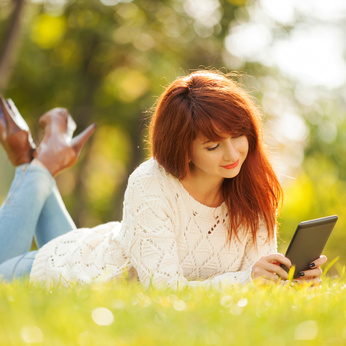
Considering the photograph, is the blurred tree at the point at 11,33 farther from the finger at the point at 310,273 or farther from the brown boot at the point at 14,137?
the finger at the point at 310,273

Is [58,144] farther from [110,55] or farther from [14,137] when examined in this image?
[110,55]

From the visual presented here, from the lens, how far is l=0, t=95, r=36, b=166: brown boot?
16.1 ft

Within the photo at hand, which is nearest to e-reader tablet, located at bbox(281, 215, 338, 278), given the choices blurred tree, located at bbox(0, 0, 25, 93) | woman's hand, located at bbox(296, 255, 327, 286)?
woman's hand, located at bbox(296, 255, 327, 286)

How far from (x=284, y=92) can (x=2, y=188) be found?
15.0 metres

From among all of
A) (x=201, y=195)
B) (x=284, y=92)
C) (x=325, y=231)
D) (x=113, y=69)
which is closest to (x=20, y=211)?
(x=201, y=195)

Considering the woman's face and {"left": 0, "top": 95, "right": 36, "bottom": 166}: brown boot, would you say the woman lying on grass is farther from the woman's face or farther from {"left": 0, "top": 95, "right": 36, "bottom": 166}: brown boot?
{"left": 0, "top": 95, "right": 36, "bottom": 166}: brown boot

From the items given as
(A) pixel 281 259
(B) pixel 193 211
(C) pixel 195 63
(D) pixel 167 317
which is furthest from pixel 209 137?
(C) pixel 195 63

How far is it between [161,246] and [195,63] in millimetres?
13724

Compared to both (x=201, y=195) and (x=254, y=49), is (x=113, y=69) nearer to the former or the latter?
(x=254, y=49)

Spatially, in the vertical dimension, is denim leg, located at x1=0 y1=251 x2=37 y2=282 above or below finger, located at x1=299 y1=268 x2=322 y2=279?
below

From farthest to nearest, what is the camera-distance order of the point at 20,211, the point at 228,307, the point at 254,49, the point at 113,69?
1. the point at 113,69
2. the point at 254,49
3. the point at 20,211
4. the point at 228,307

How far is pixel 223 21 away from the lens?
15.9 metres

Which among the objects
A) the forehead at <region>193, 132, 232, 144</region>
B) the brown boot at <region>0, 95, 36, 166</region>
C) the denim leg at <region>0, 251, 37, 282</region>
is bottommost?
the denim leg at <region>0, 251, 37, 282</region>

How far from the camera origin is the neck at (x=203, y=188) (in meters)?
3.63
